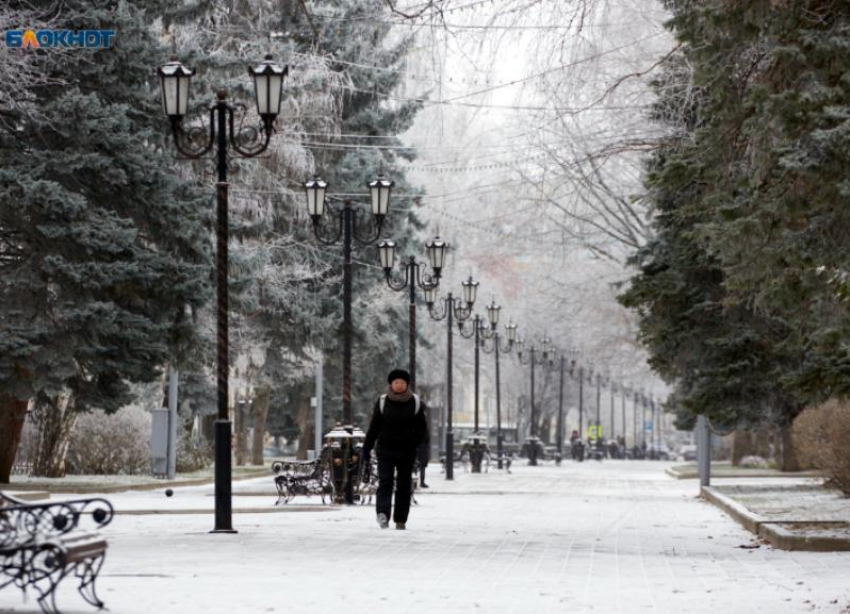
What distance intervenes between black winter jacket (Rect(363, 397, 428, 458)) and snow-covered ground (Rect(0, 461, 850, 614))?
3.11 feet

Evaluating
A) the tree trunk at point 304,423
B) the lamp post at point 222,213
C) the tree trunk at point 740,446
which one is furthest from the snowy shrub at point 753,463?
the lamp post at point 222,213

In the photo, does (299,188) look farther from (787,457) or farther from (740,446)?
(740,446)

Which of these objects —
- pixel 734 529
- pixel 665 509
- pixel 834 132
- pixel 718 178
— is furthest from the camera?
pixel 665 509

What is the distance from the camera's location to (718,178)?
51.9 ft

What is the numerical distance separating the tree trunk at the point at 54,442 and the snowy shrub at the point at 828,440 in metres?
17.0

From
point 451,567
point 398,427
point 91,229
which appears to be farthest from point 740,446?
point 451,567

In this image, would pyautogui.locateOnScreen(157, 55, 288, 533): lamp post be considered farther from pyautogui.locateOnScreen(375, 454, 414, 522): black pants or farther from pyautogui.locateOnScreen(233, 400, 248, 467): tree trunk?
pyautogui.locateOnScreen(233, 400, 248, 467): tree trunk

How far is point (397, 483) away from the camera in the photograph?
18172 millimetres

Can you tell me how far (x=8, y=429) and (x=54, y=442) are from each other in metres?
4.75

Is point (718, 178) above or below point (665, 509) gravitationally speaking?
above

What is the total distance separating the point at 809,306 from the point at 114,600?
28.0 feet

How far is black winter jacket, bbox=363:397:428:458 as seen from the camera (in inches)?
699

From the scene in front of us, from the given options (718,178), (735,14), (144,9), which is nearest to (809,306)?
(718,178)

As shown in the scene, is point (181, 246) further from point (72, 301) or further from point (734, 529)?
point (734, 529)
